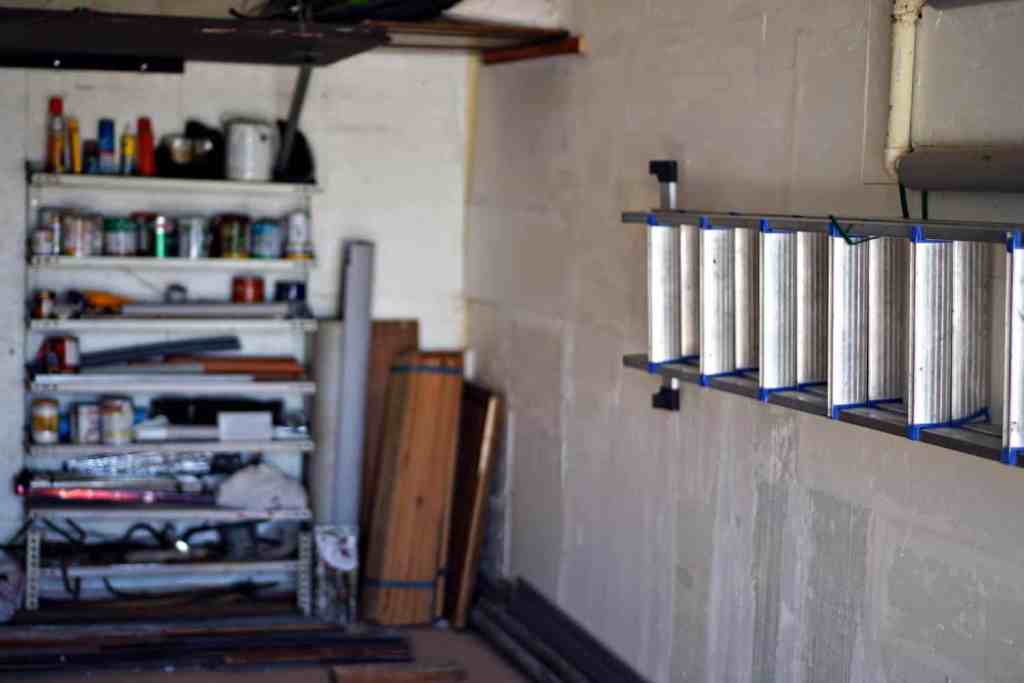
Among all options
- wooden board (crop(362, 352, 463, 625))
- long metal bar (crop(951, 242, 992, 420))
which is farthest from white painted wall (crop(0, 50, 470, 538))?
long metal bar (crop(951, 242, 992, 420))

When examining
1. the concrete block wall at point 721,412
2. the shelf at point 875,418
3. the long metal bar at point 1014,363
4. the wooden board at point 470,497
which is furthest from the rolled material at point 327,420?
the long metal bar at point 1014,363

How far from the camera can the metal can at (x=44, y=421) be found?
5.25m

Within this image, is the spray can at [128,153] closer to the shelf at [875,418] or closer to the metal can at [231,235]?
the metal can at [231,235]

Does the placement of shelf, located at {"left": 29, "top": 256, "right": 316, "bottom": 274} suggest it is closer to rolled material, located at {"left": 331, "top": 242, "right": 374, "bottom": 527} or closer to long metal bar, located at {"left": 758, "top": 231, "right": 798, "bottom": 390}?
rolled material, located at {"left": 331, "top": 242, "right": 374, "bottom": 527}

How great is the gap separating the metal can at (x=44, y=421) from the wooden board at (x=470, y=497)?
158cm

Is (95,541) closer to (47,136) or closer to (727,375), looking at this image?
(47,136)

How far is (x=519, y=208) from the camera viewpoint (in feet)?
17.0

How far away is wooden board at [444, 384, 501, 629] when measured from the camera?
5.37 m

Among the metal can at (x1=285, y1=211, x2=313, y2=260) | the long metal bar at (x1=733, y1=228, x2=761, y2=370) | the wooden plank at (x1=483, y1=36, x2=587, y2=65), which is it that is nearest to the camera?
the long metal bar at (x1=733, y1=228, x2=761, y2=370)

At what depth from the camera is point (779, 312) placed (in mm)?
2957

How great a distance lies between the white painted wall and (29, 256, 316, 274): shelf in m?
0.21

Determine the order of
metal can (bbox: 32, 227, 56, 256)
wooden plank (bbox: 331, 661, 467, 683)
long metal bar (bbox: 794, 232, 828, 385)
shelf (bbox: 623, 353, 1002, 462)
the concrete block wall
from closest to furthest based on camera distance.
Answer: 1. shelf (bbox: 623, 353, 1002, 462)
2. the concrete block wall
3. long metal bar (bbox: 794, 232, 828, 385)
4. wooden plank (bbox: 331, 661, 467, 683)
5. metal can (bbox: 32, 227, 56, 256)

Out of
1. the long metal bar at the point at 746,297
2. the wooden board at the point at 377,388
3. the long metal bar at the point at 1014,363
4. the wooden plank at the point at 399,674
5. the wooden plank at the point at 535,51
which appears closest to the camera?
the long metal bar at the point at 1014,363

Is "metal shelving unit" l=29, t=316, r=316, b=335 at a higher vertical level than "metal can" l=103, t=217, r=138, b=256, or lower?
lower
